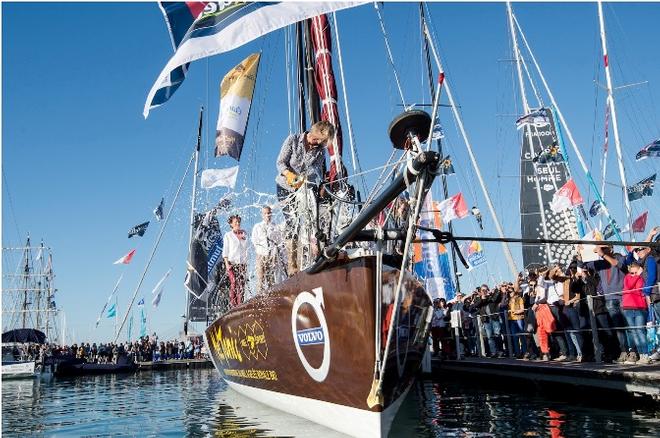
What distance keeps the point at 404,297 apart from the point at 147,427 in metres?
6.07

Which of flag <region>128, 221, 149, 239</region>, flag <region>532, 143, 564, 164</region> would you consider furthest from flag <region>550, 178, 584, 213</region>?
flag <region>128, 221, 149, 239</region>

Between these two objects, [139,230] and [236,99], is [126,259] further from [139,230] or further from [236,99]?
[236,99]

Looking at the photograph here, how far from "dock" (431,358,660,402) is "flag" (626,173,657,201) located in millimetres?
10388

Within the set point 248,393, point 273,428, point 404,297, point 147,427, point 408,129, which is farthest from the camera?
point 248,393

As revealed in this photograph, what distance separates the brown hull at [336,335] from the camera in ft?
21.7

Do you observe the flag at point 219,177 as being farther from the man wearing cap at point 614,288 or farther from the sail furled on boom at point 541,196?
the sail furled on boom at point 541,196

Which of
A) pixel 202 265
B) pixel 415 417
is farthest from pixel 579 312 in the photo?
pixel 202 265

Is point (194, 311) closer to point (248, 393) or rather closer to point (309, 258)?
point (248, 393)

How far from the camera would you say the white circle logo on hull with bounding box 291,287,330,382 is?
23.4ft

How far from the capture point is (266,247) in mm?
9320

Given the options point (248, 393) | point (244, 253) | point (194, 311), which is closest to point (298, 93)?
point (244, 253)

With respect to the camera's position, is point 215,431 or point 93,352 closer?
point 215,431

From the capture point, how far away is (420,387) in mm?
15328

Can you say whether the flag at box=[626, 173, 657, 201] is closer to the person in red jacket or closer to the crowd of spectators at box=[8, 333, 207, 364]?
the person in red jacket
